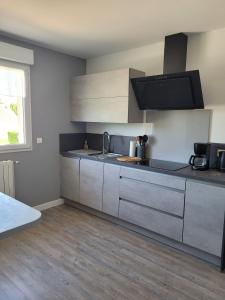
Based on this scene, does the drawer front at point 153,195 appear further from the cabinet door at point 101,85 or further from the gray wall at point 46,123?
the gray wall at point 46,123

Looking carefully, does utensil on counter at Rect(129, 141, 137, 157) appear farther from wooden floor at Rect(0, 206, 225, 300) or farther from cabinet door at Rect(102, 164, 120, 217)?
wooden floor at Rect(0, 206, 225, 300)

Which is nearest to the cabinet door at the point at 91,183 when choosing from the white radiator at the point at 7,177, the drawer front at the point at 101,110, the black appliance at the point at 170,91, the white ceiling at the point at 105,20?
the drawer front at the point at 101,110

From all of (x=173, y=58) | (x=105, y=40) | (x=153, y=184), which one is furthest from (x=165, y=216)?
(x=105, y=40)

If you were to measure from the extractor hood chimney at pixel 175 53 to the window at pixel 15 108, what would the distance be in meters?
1.82

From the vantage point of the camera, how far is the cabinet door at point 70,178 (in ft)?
11.1

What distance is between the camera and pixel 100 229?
288 centimetres

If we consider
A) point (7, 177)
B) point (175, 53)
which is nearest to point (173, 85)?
point (175, 53)

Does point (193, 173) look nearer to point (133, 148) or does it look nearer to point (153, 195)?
point (153, 195)

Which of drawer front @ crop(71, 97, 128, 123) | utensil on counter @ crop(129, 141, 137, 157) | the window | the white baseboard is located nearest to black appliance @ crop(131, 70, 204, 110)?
drawer front @ crop(71, 97, 128, 123)

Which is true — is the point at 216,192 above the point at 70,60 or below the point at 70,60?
below

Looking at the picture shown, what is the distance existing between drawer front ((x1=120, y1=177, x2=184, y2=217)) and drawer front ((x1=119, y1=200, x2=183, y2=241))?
0.07 meters

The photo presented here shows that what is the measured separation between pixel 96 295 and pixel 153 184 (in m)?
1.19

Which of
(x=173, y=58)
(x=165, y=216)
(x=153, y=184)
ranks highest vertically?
(x=173, y=58)

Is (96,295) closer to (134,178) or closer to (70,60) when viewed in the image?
(134,178)
